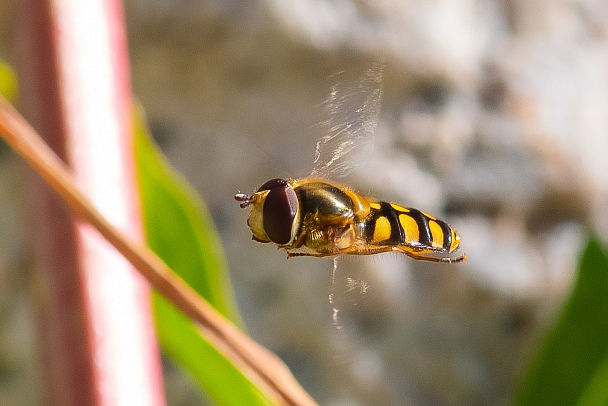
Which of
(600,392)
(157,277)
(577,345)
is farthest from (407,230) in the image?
(577,345)

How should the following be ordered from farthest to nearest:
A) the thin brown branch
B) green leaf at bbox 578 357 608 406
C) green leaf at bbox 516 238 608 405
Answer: green leaf at bbox 516 238 608 405 < green leaf at bbox 578 357 608 406 < the thin brown branch

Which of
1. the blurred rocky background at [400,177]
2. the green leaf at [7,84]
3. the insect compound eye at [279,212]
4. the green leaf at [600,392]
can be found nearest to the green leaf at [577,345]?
the green leaf at [600,392]

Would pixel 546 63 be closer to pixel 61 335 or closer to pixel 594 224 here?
pixel 594 224

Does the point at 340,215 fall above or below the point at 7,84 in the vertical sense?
below

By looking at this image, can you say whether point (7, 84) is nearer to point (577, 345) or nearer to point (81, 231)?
point (81, 231)

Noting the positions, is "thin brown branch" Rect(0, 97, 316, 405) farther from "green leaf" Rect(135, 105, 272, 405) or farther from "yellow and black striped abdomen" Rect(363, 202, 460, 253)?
"green leaf" Rect(135, 105, 272, 405)

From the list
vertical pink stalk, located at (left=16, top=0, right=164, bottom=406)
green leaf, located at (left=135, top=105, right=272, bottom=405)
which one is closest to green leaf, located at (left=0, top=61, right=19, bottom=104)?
green leaf, located at (left=135, top=105, right=272, bottom=405)
